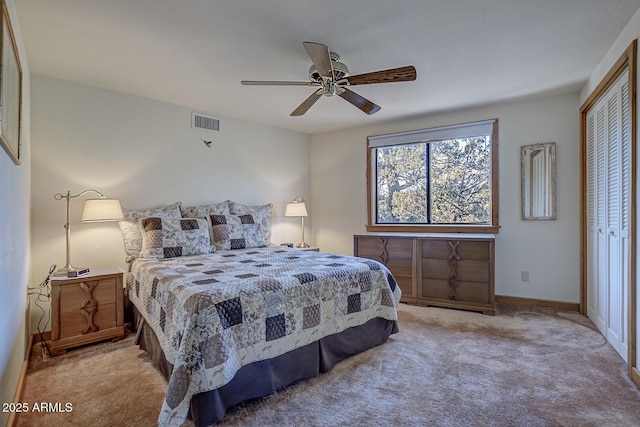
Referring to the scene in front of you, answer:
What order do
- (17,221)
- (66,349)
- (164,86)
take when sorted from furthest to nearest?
(164,86)
(66,349)
(17,221)

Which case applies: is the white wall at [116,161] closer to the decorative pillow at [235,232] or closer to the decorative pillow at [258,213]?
the decorative pillow at [258,213]

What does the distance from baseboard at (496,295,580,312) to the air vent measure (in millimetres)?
4023

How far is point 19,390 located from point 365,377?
2092 mm

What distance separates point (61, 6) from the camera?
1.93 meters

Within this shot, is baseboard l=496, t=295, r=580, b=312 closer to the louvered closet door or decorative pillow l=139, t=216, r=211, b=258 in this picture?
the louvered closet door

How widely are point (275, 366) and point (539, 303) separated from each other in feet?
10.6

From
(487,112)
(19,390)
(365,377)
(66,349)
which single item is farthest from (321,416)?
(487,112)

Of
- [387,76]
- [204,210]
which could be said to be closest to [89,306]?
[204,210]

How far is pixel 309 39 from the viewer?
2318 millimetres

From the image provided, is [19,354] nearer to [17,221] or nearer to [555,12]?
[17,221]

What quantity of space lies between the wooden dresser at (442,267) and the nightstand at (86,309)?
2.75 metres

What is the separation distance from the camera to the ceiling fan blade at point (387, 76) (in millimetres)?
2209

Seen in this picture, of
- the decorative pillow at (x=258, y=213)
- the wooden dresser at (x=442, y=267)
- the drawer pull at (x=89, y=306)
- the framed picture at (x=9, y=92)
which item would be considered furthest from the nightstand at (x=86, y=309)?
the wooden dresser at (x=442, y=267)

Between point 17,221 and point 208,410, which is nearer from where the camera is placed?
point 208,410
